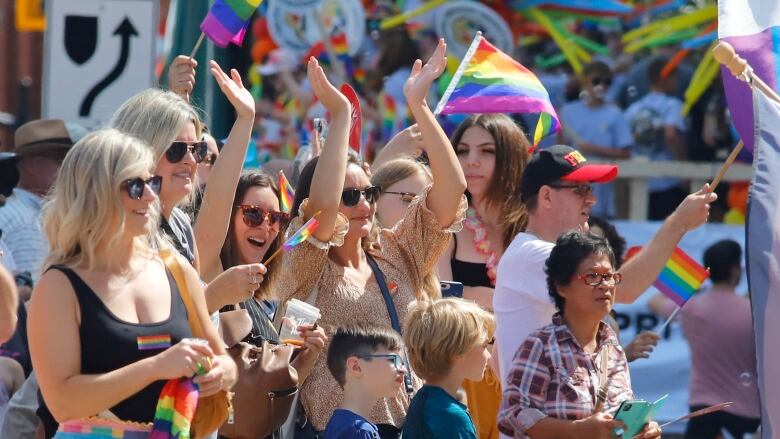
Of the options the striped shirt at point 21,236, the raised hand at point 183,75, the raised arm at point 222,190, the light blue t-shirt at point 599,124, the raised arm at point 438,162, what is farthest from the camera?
the light blue t-shirt at point 599,124

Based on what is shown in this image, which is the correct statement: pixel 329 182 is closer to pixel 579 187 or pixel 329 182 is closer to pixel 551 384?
pixel 579 187

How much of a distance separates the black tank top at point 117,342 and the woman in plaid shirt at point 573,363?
1.19m

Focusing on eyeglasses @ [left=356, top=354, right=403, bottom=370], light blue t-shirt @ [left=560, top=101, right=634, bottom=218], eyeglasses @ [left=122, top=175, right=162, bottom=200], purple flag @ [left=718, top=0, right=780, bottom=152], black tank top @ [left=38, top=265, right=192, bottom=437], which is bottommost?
light blue t-shirt @ [left=560, top=101, right=634, bottom=218]

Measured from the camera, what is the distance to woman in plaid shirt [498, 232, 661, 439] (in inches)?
173

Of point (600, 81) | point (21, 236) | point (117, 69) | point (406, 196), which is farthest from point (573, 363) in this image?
point (600, 81)

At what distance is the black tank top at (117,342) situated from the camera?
3.70 m

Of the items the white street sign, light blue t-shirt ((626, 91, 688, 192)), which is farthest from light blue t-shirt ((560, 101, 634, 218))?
the white street sign

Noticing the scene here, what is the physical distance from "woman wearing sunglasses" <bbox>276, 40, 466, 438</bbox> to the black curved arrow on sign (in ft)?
6.07

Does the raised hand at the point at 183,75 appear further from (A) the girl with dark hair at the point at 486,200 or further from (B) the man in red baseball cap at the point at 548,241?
(B) the man in red baseball cap at the point at 548,241

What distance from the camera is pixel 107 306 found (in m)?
3.73

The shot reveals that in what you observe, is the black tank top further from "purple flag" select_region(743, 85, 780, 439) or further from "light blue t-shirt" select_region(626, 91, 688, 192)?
"light blue t-shirt" select_region(626, 91, 688, 192)

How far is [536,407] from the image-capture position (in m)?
4.44

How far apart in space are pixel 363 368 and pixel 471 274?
4.31ft

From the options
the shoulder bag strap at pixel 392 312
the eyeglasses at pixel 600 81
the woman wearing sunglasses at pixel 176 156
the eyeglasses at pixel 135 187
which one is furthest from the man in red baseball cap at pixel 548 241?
the eyeglasses at pixel 600 81
